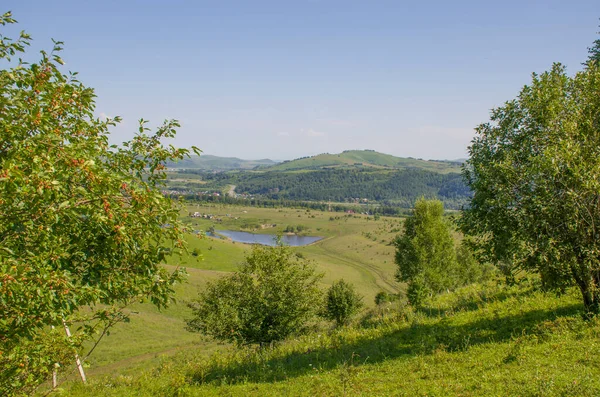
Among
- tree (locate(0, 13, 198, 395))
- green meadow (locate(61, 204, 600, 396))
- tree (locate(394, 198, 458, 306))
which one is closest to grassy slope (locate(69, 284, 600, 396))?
green meadow (locate(61, 204, 600, 396))

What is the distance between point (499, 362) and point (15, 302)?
13156 mm

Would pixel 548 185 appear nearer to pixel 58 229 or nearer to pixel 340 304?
pixel 58 229

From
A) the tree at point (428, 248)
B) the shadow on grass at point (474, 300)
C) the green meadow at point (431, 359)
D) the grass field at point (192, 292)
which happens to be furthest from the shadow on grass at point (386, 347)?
the tree at point (428, 248)

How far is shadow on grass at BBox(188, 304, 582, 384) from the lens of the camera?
554 inches

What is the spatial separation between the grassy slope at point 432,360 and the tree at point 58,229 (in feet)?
23.9

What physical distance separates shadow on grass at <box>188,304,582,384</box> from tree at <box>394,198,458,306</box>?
96.5 ft

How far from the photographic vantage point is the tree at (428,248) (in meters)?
45.3

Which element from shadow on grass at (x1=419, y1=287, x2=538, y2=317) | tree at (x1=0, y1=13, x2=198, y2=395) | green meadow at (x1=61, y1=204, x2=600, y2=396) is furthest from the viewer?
shadow on grass at (x1=419, y1=287, x2=538, y2=317)

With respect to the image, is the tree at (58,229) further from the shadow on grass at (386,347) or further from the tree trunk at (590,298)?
the tree trunk at (590,298)

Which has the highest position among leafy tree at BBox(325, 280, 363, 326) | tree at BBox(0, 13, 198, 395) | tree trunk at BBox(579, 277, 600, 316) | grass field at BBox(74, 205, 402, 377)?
tree at BBox(0, 13, 198, 395)

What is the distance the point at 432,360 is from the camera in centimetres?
1281

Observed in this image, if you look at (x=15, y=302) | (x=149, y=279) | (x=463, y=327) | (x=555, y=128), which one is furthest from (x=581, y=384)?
(x=15, y=302)

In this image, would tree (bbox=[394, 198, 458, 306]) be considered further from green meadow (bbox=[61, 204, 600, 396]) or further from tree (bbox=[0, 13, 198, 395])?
tree (bbox=[0, 13, 198, 395])

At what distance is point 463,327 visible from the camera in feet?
51.3
